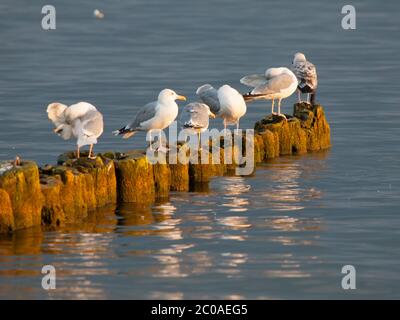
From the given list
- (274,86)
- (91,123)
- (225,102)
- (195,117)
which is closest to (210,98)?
(225,102)

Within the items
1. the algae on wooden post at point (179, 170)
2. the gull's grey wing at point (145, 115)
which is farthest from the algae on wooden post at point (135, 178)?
the gull's grey wing at point (145, 115)

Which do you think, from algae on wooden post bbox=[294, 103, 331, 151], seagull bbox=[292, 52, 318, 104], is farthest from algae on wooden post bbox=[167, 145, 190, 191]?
seagull bbox=[292, 52, 318, 104]

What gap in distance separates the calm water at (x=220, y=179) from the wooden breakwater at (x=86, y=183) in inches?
9.6

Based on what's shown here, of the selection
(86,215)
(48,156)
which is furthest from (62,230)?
(48,156)

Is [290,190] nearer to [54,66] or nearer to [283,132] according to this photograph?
[283,132]

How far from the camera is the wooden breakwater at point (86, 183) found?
15773mm

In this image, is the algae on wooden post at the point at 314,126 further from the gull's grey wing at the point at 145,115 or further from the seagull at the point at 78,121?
the seagull at the point at 78,121

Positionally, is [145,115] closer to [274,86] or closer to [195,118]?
[195,118]

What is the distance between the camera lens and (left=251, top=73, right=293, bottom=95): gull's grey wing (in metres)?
22.7

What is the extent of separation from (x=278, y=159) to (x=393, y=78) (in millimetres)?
11212

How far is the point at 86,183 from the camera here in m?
17.0

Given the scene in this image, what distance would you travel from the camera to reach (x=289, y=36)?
39625 millimetres

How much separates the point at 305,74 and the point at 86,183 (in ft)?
27.8
